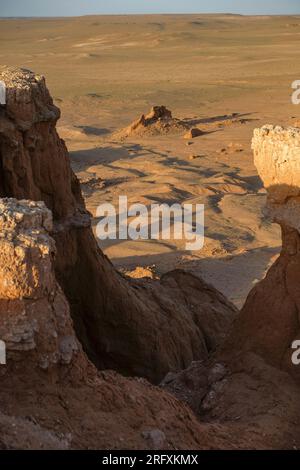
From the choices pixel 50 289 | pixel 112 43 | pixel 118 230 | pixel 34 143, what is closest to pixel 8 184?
pixel 34 143

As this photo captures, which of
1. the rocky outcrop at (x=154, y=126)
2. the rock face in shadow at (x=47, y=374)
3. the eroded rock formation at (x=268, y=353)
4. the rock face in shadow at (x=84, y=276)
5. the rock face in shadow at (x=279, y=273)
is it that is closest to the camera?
the rock face in shadow at (x=47, y=374)

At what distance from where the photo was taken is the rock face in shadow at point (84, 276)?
5.82 meters

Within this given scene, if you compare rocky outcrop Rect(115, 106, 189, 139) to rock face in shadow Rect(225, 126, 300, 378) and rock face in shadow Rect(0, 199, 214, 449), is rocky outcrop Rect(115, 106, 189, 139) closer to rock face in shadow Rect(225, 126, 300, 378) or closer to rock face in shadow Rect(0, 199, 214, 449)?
rock face in shadow Rect(225, 126, 300, 378)

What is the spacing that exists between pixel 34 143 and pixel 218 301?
135 inches

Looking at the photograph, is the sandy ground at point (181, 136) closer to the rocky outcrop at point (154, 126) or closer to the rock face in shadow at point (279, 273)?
the rocky outcrop at point (154, 126)

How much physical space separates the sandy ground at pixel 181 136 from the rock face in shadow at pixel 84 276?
3.38m

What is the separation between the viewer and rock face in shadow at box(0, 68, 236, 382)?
582cm

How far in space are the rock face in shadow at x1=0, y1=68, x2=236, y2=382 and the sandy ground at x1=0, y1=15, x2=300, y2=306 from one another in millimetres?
3376

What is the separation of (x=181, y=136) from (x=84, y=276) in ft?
57.4

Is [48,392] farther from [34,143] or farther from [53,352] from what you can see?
[34,143]

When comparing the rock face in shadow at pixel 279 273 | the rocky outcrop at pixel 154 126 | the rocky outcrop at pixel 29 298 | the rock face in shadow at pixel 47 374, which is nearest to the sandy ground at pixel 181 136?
the rocky outcrop at pixel 154 126

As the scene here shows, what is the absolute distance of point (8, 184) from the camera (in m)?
5.84

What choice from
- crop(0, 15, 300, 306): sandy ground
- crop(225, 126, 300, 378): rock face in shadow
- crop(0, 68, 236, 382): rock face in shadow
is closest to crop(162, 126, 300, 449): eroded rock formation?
crop(225, 126, 300, 378): rock face in shadow

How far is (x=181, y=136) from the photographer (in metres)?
23.6
